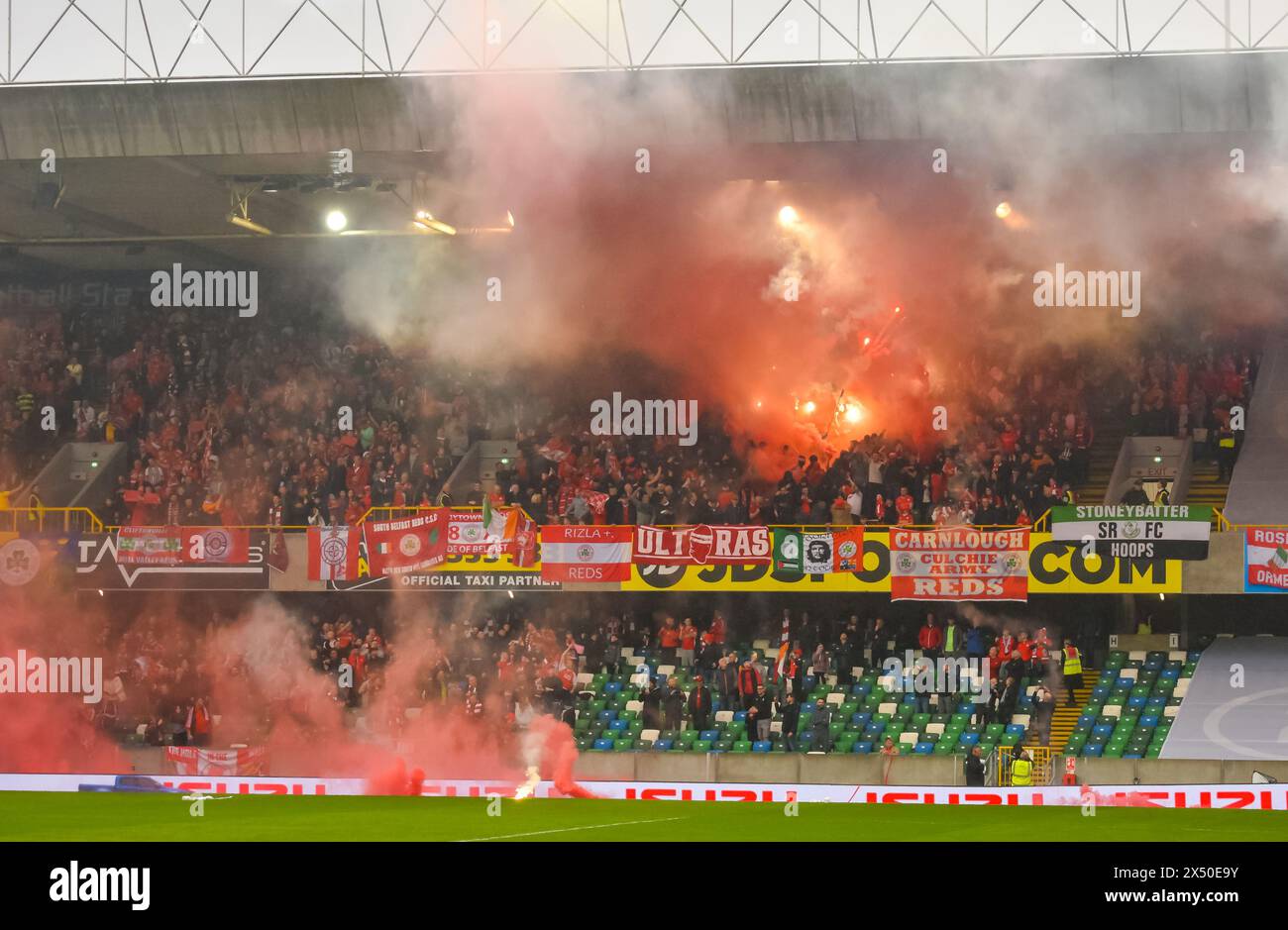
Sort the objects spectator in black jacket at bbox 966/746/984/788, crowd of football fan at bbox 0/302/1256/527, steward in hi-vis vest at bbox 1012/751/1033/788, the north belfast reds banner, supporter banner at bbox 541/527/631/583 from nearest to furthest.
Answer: steward in hi-vis vest at bbox 1012/751/1033/788 < spectator in black jacket at bbox 966/746/984/788 < the north belfast reds banner < supporter banner at bbox 541/527/631/583 < crowd of football fan at bbox 0/302/1256/527

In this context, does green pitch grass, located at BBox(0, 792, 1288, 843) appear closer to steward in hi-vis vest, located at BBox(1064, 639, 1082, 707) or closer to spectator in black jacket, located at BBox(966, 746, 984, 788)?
spectator in black jacket, located at BBox(966, 746, 984, 788)

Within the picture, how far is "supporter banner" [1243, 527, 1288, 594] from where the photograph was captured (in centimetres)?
2356

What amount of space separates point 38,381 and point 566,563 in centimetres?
1161

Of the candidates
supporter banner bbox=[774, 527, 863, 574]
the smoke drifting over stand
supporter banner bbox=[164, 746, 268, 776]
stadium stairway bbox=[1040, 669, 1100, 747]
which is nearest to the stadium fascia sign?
stadium stairway bbox=[1040, 669, 1100, 747]

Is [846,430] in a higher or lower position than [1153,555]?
higher

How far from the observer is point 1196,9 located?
2170 cm

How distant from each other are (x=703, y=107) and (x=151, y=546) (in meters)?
10.5

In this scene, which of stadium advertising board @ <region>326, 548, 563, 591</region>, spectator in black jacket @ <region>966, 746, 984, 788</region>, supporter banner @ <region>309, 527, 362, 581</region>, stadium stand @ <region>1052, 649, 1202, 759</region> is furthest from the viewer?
supporter banner @ <region>309, 527, 362, 581</region>

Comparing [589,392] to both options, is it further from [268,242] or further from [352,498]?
[268,242]

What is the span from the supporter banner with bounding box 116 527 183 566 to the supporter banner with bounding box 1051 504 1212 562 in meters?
12.9

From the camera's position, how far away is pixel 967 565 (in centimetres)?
2420

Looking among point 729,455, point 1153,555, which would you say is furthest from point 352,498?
point 1153,555

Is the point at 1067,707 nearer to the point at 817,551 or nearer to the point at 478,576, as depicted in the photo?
the point at 817,551
